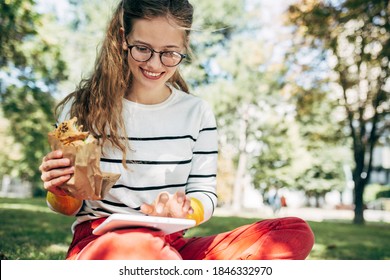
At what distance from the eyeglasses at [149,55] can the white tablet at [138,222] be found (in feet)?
2.10

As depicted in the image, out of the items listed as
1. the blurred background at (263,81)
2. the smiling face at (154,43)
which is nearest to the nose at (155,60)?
the smiling face at (154,43)

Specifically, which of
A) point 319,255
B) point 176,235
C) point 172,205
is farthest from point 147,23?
point 319,255

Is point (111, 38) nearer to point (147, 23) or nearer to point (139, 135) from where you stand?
point (147, 23)

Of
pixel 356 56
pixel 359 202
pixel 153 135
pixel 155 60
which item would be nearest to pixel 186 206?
pixel 153 135

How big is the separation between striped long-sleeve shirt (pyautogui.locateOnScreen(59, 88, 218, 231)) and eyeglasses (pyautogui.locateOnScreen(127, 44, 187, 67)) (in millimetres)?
215

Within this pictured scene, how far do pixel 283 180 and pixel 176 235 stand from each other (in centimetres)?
2250

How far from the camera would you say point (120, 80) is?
1817 millimetres

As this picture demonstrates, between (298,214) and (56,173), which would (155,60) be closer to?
(56,173)

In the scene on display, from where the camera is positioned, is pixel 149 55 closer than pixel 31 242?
Yes

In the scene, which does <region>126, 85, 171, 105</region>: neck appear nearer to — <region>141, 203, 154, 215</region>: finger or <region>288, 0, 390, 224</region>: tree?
<region>141, 203, 154, 215</region>: finger

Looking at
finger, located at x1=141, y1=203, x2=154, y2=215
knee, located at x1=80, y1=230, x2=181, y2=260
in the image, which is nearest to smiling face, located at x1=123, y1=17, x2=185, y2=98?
finger, located at x1=141, y1=203, x2=154, y2=215

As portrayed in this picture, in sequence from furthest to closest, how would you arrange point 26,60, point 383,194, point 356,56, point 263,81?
point 383,194 < point 263,81 < point 356,56 < point 26,60

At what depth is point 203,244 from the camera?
176 centimetres

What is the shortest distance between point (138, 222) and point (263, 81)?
16.7 meters
